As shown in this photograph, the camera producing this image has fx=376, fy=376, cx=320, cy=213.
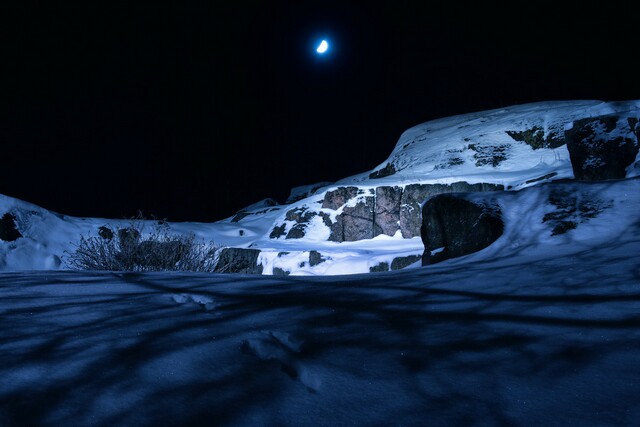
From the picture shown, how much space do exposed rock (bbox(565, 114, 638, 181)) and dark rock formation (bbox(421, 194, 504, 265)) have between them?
112 inches

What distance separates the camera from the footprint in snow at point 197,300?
4.98ft

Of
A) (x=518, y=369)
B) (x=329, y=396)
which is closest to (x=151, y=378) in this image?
(x=329, y=396)

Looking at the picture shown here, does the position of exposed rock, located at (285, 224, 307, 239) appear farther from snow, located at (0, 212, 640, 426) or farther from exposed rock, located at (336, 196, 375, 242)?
snow, located at (0, 212, 640, 426)

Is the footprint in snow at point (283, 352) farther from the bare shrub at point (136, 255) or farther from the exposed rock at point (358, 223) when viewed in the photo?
the exposed rock at point (358, 223)

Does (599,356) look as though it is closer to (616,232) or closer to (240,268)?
(616,232)

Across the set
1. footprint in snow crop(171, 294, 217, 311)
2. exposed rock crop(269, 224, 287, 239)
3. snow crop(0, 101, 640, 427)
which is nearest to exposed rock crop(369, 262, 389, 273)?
exposed rock crop(269, 224, 287, 239)

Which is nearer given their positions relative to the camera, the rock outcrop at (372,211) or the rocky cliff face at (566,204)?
the rocky cliff face at (566,204)

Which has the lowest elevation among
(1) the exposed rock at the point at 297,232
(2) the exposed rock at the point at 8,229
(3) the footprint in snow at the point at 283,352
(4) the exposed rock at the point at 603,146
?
(3) the footprint in snow at the point at 283,352

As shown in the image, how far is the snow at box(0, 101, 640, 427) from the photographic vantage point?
78 cm

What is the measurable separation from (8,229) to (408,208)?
29.0ft

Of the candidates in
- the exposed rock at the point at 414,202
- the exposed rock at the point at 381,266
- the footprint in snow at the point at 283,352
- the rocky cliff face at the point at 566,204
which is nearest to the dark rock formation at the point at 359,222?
the exposed rock at the point at 414,202

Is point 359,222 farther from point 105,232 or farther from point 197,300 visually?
point 197,300

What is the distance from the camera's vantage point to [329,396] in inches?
32.7

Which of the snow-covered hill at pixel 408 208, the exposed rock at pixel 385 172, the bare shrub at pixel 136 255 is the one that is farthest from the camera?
the exposed rock at pixel 385 172
